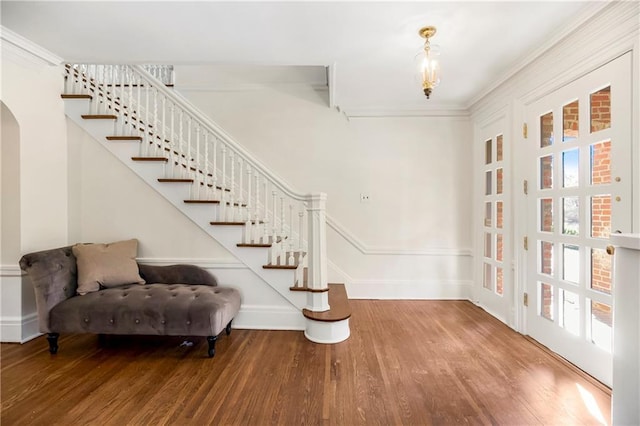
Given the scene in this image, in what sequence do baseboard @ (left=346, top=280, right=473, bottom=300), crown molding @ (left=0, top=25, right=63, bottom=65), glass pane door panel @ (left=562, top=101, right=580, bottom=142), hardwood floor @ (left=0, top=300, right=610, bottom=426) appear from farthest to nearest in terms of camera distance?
baseboard @ (left=346, top=280, right=473, bottom=300) < crown molding @ (left=0, top=25, right=63, bottom=65) < glass pane door panel @ (left=562, top=101, right=580, bottom=142) < hardwood floor @ (left=0, top=300, right=610, bottom=426)

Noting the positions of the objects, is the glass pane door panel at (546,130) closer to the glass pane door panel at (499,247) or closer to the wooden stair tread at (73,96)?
the glass pane door panel at (499,247)

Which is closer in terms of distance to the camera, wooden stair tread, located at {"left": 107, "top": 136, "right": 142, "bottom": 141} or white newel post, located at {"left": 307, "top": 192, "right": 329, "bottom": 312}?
white newel post, located at {"left": 307, "top": 192, "right": 329, "bottom": 312}

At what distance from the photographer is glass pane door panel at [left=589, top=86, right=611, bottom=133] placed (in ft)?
6.18

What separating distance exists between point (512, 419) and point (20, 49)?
446 centimetres

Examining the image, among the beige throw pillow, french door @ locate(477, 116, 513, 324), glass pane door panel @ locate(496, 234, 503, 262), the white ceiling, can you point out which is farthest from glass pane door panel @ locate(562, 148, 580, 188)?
the beige throw pillow

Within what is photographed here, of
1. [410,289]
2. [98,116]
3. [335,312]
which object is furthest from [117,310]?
[410,289]

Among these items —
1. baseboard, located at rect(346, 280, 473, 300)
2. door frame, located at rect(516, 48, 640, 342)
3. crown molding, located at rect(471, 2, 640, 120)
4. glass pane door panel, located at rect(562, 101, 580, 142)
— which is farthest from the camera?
baseboard, located at rect(346, 280, 473, 300)

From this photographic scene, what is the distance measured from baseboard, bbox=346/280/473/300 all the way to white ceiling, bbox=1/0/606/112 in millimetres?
2401

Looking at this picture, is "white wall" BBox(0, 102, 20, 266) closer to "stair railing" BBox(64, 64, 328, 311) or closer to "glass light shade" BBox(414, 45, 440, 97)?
"stair railing" BBox(64, 64, 328, 311)

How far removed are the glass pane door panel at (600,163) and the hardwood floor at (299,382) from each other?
1347 mm

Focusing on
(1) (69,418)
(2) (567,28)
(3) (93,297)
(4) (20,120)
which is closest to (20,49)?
(4) (20,120)

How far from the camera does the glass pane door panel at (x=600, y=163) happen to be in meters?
1.88

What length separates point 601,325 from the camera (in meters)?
1.92

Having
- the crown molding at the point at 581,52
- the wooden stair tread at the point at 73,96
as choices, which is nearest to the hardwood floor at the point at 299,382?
the crown molding at the point at 581,52
